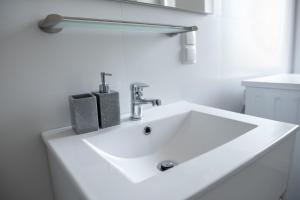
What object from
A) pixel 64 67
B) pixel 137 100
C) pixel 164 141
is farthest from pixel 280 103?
pixel 64 67

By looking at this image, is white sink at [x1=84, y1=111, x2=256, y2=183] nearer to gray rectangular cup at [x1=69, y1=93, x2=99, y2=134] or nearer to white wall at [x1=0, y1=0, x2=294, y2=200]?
gray rectangular cup at [x1=69, y1=93, x2=99, y2=134]

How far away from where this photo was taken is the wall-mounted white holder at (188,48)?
41.1 inches

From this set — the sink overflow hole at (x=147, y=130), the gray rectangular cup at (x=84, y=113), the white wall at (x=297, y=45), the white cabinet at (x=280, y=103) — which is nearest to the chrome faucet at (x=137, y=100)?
the sink overflow hole at (x=147, y=130)

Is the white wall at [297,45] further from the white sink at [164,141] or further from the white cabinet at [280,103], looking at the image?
the white sink at [164,141]

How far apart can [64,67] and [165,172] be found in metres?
0.50

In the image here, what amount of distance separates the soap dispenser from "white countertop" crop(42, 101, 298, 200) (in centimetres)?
7

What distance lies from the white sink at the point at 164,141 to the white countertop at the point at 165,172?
0.30ft

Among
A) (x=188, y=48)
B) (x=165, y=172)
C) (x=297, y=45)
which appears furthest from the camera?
(x=297, y=45)

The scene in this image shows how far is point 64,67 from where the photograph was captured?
70 cm

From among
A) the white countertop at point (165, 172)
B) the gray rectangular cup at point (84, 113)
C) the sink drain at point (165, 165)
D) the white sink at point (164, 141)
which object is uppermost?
the gray rectangular cup at point (84, 113)

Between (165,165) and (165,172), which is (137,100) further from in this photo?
(165,172)

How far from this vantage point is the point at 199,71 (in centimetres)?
116

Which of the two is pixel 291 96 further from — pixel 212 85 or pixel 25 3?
pixel 25 3

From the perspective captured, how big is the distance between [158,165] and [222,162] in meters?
0.33
